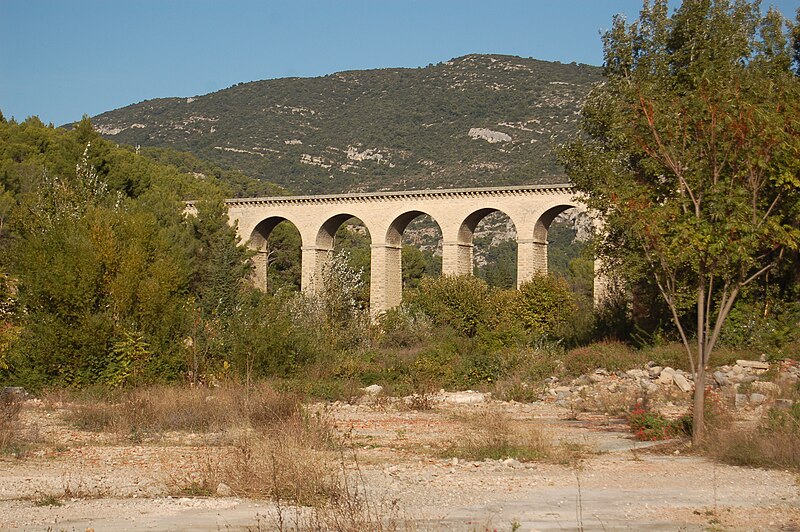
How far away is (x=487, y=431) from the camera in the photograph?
11039mm

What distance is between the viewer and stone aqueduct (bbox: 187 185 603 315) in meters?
38.1

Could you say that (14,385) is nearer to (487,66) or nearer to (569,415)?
(569,415)

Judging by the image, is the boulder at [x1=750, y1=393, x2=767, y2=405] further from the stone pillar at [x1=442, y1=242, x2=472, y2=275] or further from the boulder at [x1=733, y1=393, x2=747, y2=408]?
the stone pillar at [x1=442, y1=242, x2=472, y2=275]

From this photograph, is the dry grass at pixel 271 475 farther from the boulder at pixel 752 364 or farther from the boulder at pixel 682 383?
the boulder at pixel 752 364

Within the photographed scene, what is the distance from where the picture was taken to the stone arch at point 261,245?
4394 centimetres

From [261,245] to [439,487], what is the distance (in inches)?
1475

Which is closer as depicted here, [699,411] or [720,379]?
[699,411]

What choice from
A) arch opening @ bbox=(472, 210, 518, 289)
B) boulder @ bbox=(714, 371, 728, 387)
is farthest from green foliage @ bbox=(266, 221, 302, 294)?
boulder @ bbox=(714, 371, 728, 387)

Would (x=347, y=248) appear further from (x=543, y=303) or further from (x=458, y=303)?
(x=543, y=303)

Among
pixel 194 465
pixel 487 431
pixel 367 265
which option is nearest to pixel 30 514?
pixel 194 465

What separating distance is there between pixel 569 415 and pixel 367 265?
1471 inches

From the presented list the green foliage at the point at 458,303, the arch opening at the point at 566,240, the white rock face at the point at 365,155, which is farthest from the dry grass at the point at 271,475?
the white rock face at the point at 365,155

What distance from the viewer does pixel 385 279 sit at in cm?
4075

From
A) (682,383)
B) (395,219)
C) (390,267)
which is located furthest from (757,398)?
(395,219)
